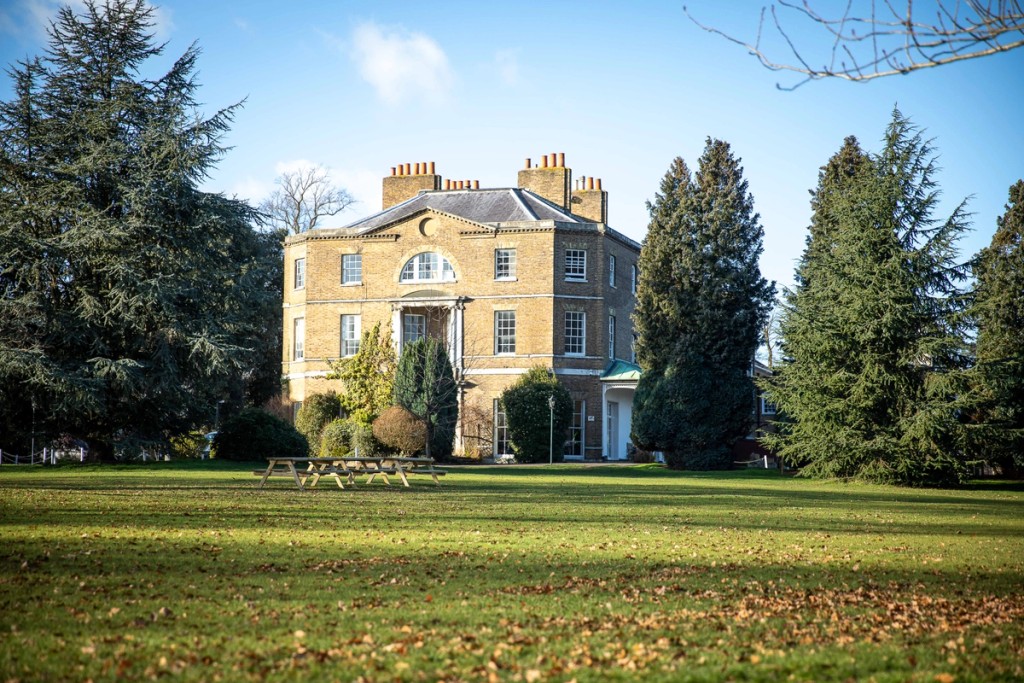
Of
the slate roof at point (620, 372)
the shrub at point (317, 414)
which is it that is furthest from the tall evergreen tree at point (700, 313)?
the shrub at point (317, 414)

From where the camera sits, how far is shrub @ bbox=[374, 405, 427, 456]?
126ft

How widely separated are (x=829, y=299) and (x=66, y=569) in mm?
25765

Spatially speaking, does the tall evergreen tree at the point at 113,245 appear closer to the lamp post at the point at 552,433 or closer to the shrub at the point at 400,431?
the shrub at the point at 400,431

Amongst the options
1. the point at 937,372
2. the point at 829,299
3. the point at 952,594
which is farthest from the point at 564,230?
the point at 952,594

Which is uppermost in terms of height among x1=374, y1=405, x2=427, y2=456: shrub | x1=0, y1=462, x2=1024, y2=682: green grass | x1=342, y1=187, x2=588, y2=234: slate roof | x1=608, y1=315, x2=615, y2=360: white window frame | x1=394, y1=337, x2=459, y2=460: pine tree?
x1=342, y1=187, x2=588, y2=234: slate roof

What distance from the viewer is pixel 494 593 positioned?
9328 millimetres

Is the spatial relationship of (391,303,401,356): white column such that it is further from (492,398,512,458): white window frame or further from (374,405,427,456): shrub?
(374,405,427,456): shrub

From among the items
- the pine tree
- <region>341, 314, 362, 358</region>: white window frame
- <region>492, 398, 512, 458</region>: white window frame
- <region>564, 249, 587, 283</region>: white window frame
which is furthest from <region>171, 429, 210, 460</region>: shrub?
<region>564, 249, 587, 283</region>: white window frame

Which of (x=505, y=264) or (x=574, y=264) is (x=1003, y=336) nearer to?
(x=574, y=264)

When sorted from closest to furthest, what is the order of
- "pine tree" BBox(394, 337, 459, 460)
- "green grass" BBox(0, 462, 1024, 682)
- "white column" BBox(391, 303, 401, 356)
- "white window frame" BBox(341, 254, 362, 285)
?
"green grass" BBox(0, 462, 1024, 682) → "pine tree" BBox(394, 337, 459, 460) → "white column" BBox(391, 303, 401, 356) → "white window frame" BBox(341, 254, 362, 285)

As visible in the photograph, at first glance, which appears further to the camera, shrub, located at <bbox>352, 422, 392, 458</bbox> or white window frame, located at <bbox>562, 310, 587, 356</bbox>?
white window frame, located at <bbox>562, 310, 587, 356</bbox>

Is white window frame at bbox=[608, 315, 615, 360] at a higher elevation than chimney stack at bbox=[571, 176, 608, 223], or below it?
below

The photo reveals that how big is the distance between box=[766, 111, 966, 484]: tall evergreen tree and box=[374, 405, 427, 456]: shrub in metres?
14.0

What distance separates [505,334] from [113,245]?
20497 mm
